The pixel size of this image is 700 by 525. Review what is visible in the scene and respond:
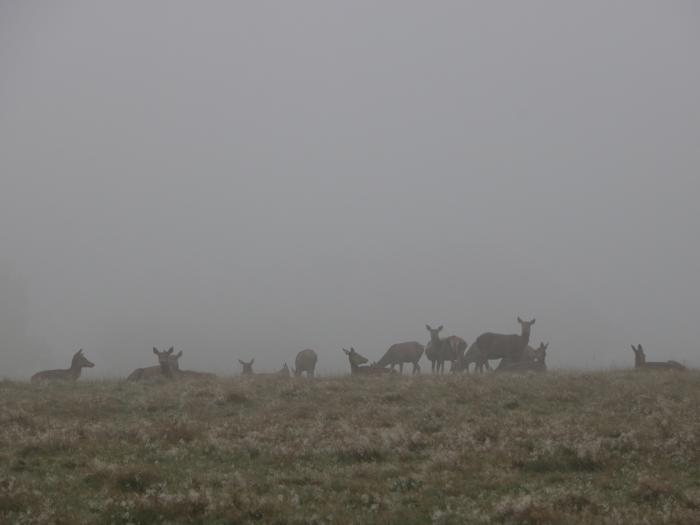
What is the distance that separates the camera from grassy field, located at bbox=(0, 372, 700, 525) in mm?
8758

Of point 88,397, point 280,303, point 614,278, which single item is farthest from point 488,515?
point 614,278

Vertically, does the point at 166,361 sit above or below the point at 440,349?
below

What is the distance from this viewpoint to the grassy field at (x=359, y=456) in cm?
876

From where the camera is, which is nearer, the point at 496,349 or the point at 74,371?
the point at 74,371

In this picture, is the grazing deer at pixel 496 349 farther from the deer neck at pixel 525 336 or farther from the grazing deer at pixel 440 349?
the grazing deer at pixel 440 349

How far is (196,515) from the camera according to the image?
8.70m

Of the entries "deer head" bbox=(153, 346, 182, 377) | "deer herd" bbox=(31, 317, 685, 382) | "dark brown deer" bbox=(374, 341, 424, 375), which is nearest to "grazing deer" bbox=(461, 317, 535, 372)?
"deer herd" bbox=(31, 317, 685, 382)

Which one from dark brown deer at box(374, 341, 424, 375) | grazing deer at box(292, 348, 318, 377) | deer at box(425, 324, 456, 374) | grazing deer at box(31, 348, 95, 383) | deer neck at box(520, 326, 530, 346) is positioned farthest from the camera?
grazing deer at box(292, 348, 318, 377)

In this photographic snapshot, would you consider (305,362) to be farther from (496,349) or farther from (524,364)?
(524,364)

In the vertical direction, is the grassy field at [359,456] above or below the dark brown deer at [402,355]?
below

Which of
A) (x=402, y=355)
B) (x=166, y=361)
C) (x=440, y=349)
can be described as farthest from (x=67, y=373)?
(x=440, y=349)

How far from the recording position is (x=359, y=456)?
484 inches

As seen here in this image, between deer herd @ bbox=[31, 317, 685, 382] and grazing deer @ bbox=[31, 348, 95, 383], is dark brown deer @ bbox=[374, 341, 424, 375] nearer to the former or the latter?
deer herd @ bbox=[31, 317, 685, 382]

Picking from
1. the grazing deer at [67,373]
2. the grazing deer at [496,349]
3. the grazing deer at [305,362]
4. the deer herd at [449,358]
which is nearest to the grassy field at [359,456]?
the deer herd at [449,358]
